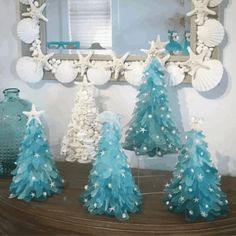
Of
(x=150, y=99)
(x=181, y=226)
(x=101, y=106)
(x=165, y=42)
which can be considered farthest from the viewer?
(x=101, y=106)

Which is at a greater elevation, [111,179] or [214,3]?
[214,3]

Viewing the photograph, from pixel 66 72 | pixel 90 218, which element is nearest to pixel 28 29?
pixel 66 72

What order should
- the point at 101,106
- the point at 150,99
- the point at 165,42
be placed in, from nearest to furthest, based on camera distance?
the point at 150,99, the point at 165,42, the point at 101,106

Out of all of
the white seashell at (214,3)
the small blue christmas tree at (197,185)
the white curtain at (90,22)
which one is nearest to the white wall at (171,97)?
the white seashell at (214,3)

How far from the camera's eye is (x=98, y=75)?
131cm

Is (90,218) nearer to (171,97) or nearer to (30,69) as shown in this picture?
(171,97)

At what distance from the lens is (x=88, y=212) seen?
1.04 m

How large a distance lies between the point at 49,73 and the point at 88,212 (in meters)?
0.53

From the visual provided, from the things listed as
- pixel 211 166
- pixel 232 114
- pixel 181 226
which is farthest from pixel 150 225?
pixel 232 114

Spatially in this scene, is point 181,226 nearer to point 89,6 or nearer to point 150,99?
point 150,99

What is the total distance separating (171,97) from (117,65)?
19 cm

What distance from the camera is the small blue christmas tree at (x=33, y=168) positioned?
1119 mm

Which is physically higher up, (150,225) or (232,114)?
(232,114)

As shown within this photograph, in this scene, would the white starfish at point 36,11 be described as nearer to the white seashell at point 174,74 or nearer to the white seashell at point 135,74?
the white seashell at point 135,74
